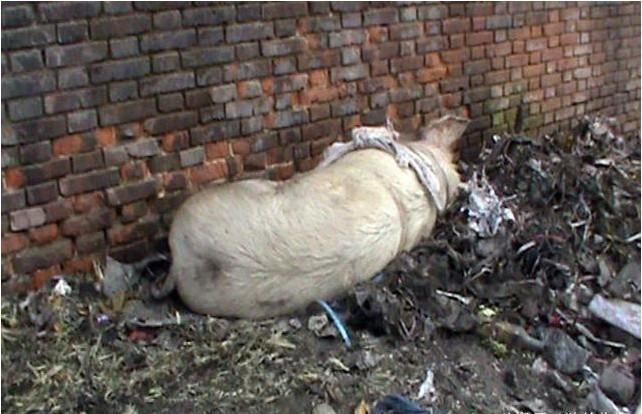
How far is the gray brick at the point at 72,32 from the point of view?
12.3ft

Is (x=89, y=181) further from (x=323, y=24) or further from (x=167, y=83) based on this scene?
(x=323, y=24)

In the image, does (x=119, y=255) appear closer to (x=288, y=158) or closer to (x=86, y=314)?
(x=86, y=314)

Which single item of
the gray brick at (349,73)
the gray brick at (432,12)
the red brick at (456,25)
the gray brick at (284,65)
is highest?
the gray brick at (432,12)

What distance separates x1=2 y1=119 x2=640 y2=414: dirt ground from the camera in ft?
10.7

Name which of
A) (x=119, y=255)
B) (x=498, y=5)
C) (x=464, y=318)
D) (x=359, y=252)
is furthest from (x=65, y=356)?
(x=498, y=5)

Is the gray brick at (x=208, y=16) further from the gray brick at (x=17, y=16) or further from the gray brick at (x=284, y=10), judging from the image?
the gray brick at (x=17, y=16)

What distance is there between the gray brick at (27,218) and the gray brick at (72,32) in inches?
27.3

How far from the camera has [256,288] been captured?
12.4ft

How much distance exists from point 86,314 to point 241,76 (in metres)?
1.43

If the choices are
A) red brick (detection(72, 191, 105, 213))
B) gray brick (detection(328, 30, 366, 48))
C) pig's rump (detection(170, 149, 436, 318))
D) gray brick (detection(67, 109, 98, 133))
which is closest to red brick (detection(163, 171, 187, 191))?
pig's rump (detection(170, 149, 436, 318))

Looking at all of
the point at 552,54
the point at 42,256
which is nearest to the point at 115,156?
the point at 42,256

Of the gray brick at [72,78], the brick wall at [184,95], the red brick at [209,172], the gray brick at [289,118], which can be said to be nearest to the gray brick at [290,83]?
the brick wall at [184,95]

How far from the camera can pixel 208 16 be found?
4.27 meters

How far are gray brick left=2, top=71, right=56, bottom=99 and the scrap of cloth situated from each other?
1.38 metres
